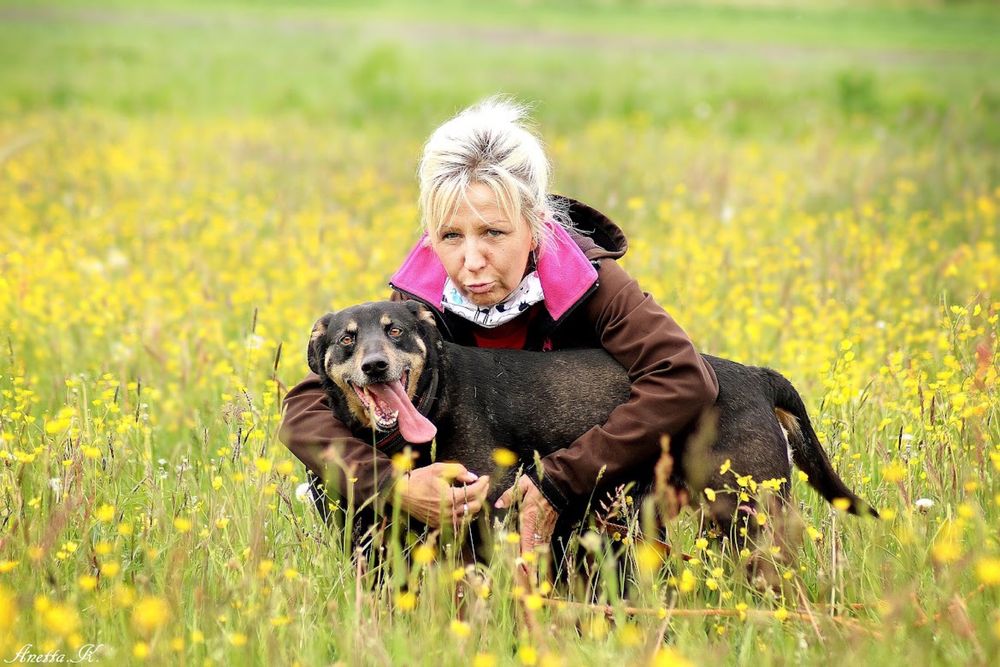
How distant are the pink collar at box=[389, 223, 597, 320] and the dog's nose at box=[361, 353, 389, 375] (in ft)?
1.97

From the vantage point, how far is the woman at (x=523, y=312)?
11.5ft

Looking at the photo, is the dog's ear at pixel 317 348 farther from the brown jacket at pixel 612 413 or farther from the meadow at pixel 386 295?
the meadow at pixel 386 295

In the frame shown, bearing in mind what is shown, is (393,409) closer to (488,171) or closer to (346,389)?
(346,389)

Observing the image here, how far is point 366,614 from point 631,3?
37.2 m

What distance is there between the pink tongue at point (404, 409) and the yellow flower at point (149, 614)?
104 centimetres

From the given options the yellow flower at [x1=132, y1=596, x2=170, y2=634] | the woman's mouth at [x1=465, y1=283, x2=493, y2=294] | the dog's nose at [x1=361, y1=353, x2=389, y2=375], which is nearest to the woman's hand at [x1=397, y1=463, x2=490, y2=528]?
the dog's nose at [x1=361, y1=353, x2=389, y2=375]

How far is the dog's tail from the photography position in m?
3.59

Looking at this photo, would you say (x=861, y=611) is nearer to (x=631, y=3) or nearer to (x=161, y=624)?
(x=161, y=624)

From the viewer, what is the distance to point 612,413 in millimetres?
3623

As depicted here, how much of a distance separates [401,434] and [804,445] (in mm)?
1417

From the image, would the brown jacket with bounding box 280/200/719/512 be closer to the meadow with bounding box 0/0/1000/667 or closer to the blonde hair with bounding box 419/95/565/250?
the meadow with bounding box 0/0/1000/667

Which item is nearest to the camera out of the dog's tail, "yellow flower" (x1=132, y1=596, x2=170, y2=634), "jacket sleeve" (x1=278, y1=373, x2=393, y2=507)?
"yellow flower" (x1=132, y1=596, x2=170, y2=634)

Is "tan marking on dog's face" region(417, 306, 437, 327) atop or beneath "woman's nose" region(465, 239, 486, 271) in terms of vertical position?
beneath

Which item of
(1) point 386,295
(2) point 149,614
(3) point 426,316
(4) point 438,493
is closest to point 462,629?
(2) point 149,614
